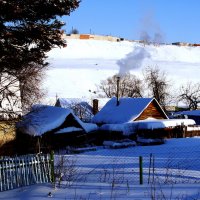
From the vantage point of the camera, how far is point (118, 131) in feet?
123

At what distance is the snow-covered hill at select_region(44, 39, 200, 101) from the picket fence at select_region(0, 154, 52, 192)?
31442 mm

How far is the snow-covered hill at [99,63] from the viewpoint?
3078 inches

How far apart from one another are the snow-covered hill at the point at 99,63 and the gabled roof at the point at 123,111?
16.1ft

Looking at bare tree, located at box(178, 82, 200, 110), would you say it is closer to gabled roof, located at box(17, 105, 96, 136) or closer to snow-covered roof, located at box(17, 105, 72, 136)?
gabled roof, located at box(17, 105, 96, 136)

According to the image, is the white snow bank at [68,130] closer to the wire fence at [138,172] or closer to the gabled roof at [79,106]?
the wire fence at [138,172]

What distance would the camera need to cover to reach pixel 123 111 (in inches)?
1602

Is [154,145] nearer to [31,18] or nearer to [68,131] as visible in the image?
[68,131]

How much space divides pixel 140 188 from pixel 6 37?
6250mm

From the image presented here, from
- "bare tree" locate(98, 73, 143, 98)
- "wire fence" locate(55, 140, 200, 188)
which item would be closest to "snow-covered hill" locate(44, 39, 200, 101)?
"bare tree" locate(98, 73, 143, 98)

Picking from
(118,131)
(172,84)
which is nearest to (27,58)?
(118,131)

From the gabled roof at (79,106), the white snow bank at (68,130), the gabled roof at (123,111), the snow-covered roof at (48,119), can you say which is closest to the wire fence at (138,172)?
the snow-covered roof at (48,119)

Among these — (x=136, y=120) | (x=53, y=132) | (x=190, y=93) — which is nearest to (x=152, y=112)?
(x=136, y=120)

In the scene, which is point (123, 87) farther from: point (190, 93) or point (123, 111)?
point (123, 111)

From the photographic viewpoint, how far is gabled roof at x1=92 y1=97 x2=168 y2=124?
39469 millimetres
